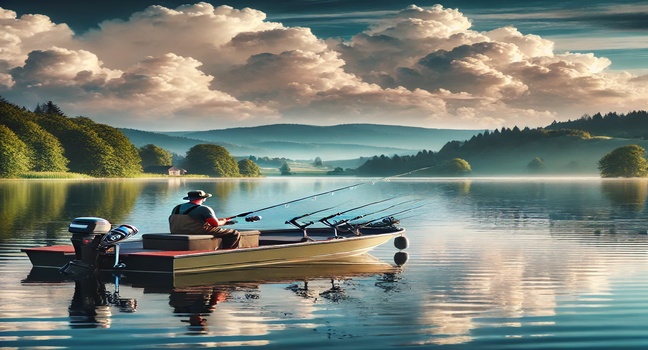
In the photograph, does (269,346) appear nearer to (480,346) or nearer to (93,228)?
(480,346)

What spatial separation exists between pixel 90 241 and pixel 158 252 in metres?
2.13

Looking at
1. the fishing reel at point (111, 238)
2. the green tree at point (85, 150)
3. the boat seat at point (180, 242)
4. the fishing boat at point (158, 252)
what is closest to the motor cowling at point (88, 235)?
the fishing boat at point (158, 252)

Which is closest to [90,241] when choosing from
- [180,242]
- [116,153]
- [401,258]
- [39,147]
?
[180,242]

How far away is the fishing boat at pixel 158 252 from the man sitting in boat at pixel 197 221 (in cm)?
28

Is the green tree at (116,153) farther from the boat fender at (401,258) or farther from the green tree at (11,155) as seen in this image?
the boat fender at (401,258)

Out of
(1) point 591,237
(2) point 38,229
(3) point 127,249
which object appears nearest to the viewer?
(3) point 127,249

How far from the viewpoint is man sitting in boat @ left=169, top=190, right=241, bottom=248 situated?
26031 millimetres

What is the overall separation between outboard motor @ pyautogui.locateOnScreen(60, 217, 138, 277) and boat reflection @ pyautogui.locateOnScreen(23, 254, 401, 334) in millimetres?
323

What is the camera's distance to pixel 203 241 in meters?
26.0

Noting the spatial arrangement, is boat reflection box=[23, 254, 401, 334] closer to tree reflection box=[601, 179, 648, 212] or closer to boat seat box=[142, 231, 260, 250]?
boat seat box=[142, 231, 260, 250]

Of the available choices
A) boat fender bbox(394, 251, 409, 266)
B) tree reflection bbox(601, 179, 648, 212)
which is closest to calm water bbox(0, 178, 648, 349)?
boat fender bbox(394, 251, 409, 266)

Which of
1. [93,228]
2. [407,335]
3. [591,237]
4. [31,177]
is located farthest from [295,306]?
[31,177]

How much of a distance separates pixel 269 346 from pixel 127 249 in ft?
44.5

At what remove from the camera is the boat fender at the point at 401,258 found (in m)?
30.0
